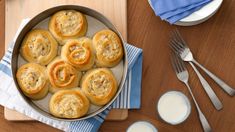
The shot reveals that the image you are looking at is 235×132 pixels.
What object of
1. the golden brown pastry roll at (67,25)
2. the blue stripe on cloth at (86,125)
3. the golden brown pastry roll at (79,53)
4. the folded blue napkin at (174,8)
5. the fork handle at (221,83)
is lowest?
the blue stripe on cloth at (86,125)

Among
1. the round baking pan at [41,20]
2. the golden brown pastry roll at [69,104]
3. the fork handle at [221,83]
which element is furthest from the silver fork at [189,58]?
the golden brown pastry roll at [69,104]

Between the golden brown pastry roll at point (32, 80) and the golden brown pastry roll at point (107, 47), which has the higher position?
the golden brown pastry roll at point (107, 47)

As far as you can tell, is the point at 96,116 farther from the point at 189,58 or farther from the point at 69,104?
the point at 189,58

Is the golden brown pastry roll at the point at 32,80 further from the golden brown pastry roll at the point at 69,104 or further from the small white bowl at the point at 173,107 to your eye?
the small white bowl at the point at 173,107

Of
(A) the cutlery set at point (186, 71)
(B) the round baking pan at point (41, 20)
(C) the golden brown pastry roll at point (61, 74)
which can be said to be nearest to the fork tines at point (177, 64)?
(A) the cutlery set at point (186, 71)

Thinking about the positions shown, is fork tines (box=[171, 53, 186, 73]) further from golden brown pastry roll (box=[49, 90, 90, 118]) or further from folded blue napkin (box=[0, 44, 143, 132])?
golden brown pastry roll (box=[49, 90, 90, 118])
